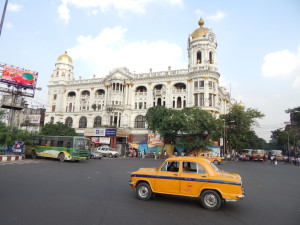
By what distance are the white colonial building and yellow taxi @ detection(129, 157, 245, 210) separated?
34.3 metres

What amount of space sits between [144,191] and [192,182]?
1828 mm

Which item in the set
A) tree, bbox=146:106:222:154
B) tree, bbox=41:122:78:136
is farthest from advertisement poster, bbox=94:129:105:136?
tree, bbox=146:106:222:154

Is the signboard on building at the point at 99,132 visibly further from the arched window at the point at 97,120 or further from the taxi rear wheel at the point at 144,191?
the taxi rear wheel at the point at 144,191

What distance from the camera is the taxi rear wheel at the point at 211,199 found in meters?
6.46

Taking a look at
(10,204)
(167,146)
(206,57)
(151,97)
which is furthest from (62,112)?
(10,204)

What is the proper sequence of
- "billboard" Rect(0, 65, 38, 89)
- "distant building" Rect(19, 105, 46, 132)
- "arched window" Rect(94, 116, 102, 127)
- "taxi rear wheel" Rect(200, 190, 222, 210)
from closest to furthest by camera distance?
"taxi rear wheel" Rect(200, 190, 222, 210) < "billboard" Rect(0, 65, 38, 89) < "arched window" Rect(94, 116, 102, 127) < "distant building" Rect(19, 105, 46, 132)

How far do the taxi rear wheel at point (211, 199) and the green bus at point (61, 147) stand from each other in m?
17.2

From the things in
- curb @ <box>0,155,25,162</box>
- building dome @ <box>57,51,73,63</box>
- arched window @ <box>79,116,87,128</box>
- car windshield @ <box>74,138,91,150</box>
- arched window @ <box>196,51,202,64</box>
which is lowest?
curb @ <box>0,155,25,162</box>

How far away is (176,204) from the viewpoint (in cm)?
707

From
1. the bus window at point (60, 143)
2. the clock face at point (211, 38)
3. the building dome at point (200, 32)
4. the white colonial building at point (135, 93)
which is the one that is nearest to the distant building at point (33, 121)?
the white colonial building at point (135, 93)

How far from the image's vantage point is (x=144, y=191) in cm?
750

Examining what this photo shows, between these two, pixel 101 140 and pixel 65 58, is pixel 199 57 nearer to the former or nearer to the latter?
pixel 101 140

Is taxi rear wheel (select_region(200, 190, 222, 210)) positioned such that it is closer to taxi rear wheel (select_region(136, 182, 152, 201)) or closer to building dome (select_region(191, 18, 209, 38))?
taxi rear wheel (select_region(136, 182, 152, 201))

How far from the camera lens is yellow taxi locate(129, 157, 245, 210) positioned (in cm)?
635
